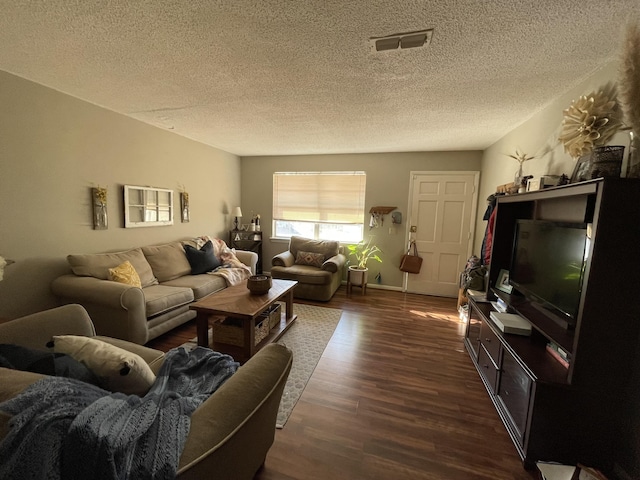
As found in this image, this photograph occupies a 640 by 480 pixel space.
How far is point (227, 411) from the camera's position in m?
0.94

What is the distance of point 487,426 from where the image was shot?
68.4 inches

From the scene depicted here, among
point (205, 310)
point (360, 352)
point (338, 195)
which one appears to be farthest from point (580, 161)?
point (338, 195)

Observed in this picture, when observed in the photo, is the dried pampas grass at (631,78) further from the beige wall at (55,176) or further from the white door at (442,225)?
the beige wall at (55,176)

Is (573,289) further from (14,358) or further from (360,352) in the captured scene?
(14,358)

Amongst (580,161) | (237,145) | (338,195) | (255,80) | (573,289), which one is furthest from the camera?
(338,195)

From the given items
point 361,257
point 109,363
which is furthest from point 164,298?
point 361,257

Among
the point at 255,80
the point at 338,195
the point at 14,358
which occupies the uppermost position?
the point at 255,80

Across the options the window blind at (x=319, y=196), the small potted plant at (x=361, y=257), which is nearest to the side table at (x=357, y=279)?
the small potted plant at (x=361, y=257)

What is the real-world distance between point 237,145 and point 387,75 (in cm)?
304

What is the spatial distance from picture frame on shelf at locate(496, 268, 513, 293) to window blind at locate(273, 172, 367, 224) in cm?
253

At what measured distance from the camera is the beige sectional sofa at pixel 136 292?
226 centimetres

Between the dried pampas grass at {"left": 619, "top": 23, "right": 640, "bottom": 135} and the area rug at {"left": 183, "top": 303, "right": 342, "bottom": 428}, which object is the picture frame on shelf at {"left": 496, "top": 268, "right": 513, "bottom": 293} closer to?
the dried pampas grass at {"left": 619, "top": 23, "right": 640, "bottom": 135}

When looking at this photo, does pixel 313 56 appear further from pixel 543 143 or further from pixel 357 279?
pixel 357 279

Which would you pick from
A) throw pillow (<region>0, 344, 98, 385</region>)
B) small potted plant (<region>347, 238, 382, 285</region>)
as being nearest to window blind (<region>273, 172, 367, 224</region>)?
small potted plant (<region>347, 238, 382, 285</region>)
